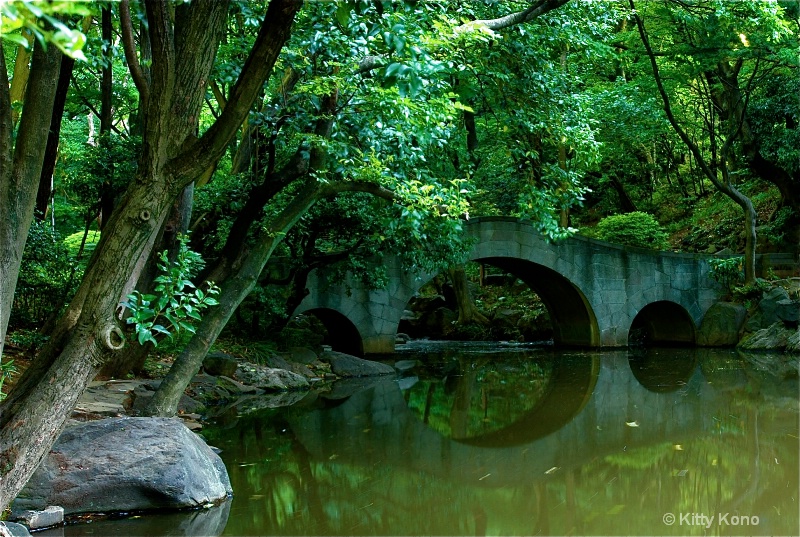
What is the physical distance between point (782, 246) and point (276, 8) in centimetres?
1833

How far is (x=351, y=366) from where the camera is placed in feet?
44.4

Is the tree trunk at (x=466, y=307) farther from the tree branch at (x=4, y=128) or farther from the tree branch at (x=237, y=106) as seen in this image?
the tree branch at (x=4, y=128)

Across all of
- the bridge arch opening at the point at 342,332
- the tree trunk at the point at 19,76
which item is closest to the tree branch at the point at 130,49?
the tree trunk at the point at 19,76

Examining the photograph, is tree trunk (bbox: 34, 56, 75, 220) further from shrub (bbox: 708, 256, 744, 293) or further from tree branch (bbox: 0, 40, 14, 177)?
shrub (bbox: 708, 256, 744, 293)

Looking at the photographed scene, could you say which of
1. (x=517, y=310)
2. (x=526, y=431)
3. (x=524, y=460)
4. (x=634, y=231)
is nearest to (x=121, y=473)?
(x=524, y=460)

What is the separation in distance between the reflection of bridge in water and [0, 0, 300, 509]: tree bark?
323 centimetres

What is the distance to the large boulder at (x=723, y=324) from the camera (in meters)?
17.4

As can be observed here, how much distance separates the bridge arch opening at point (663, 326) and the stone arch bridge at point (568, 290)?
3 cm

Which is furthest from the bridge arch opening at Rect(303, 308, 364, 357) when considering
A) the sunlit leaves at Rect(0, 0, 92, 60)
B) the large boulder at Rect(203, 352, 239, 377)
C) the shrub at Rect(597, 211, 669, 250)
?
the sunlit leaves at Rect(0, 0, 92, 60)

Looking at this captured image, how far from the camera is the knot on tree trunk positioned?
3.83 meters

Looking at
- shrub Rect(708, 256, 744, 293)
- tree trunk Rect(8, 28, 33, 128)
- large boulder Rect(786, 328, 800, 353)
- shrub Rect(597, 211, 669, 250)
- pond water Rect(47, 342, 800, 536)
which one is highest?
tree trunk Rect(8, 28, 33, 128)

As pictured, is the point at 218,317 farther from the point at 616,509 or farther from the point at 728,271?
the point at 728,271

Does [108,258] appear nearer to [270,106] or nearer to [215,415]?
[270,106]

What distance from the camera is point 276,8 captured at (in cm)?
386
